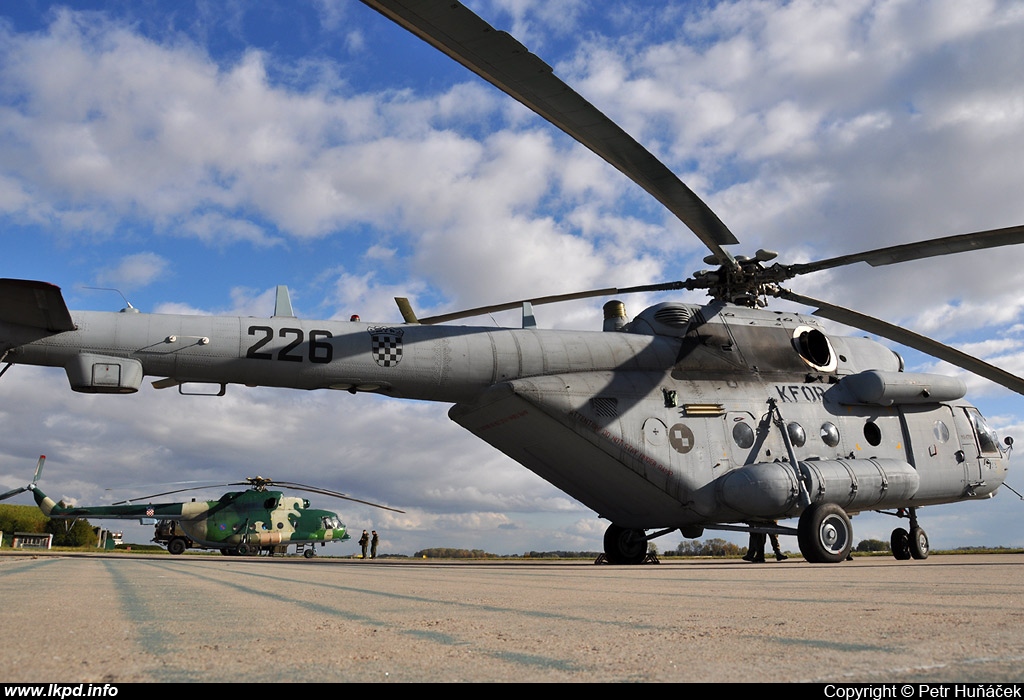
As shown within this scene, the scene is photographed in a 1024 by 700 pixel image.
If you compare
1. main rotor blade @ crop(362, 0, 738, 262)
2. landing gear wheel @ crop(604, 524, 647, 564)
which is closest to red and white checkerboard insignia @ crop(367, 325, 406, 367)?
main rotor blade @ crop(362, 0, 738, 262)

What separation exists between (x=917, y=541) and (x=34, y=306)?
16.2 m

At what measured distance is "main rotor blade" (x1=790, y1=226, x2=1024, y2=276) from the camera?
9.65 m

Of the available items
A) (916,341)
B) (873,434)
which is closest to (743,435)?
(873,434)

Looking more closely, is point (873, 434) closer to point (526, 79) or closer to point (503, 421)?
point (503, 421)

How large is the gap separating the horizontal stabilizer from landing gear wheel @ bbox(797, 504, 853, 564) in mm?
10845

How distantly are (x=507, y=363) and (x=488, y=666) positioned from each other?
967 cm

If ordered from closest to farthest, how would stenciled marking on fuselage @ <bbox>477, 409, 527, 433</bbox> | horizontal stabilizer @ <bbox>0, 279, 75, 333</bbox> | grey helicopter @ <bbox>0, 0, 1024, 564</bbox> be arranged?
horizontal stabilizer @ <bbox>0, 279, 75, 333</bbox> < grey helicopter @ <bbox>0, 0, 1024, 564</bbox> < stenciled marking on fuselage @ <bbox>477, 409, 527, 433</bbox>

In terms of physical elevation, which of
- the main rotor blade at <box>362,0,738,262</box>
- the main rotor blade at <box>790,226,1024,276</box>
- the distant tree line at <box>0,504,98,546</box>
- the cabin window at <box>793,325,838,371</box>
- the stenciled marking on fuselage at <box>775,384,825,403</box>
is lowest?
the distant tree line at <box>0,504,98,546</box>

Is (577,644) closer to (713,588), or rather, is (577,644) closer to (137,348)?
(713,588)

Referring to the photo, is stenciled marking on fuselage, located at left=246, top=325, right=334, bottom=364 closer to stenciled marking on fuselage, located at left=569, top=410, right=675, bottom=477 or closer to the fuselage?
the fuselage

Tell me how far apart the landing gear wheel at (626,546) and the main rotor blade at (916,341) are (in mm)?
5270

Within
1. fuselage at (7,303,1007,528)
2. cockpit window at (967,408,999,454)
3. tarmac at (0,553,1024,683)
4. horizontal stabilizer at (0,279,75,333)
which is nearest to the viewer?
tarmac at (0,553,1024,683)

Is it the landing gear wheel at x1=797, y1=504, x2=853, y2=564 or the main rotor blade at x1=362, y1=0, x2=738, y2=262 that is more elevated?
the main rotor blade at x1=362, y1=0, x2=738, y2=262

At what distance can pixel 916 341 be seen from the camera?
1288 centimetres
